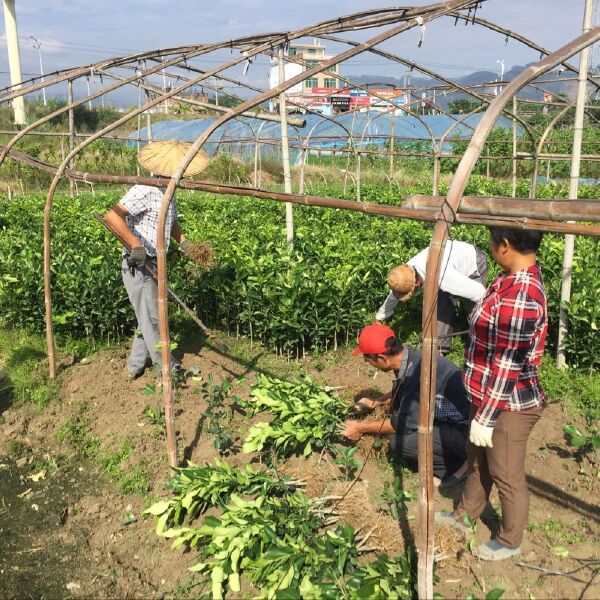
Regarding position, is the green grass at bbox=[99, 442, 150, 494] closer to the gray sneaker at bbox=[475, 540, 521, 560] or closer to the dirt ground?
the dirt ground

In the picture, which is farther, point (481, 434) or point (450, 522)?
point (450, 522)

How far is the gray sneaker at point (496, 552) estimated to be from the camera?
3.12 metres

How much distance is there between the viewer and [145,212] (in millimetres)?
5105

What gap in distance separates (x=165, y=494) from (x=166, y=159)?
271 centimetres

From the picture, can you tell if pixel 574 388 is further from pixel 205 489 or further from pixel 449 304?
pixel 205 489

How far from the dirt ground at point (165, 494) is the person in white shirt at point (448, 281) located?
2.50 ft

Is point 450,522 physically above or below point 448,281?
below

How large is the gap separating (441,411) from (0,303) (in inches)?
204

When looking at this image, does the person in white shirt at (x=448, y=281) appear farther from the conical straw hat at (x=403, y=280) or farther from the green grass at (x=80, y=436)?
the green grass at (x=80, y=436)

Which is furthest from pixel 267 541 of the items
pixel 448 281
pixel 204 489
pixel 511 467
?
pixel 448 281

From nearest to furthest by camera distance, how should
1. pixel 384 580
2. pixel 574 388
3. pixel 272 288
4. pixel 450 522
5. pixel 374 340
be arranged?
pixel 384 580 < pixel 450 522 < pixel 374 340 < pixel 574 388 < pixel 272 288

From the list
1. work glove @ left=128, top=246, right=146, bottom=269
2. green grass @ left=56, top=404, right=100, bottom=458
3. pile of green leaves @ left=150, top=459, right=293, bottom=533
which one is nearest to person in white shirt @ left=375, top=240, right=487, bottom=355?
pile of green leaves @ left=150, top=459, right=293, bottom=533

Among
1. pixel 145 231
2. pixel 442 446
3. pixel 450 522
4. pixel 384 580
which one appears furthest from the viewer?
pixel 145 231

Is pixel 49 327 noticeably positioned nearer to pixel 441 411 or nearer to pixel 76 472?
pixel 76 472
